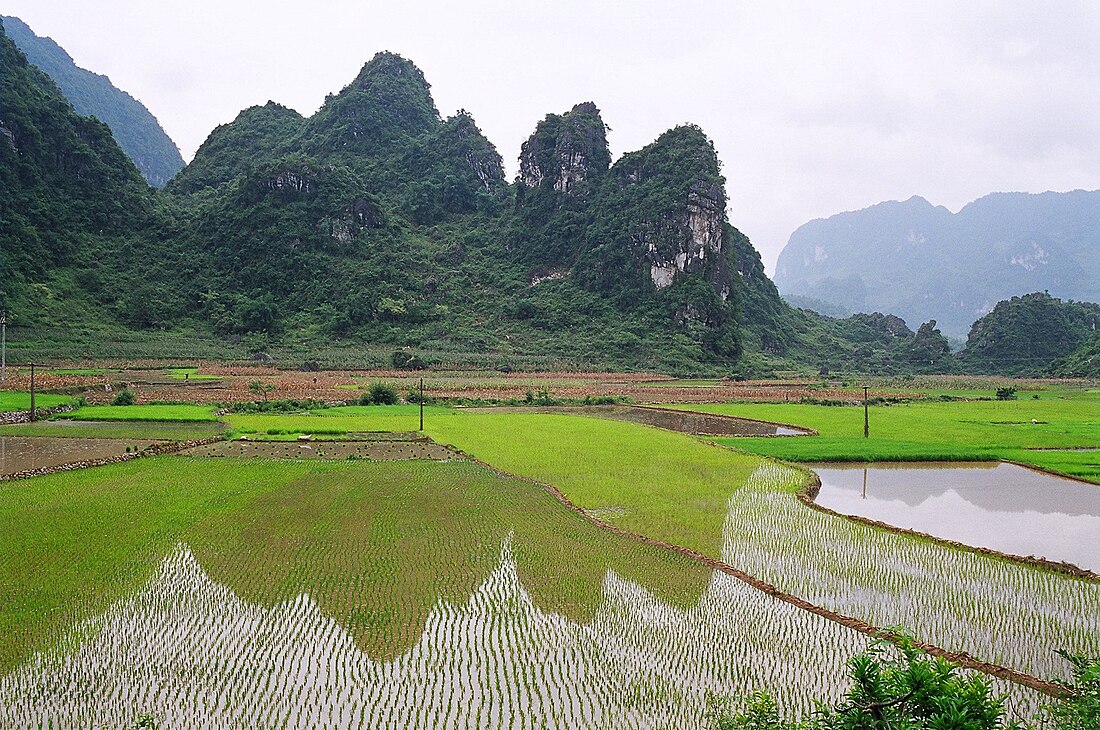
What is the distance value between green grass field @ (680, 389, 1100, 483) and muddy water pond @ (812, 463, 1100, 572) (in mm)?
802

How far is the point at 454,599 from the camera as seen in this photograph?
7906 millimetres

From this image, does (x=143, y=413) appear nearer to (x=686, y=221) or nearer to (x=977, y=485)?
(x=977, y=485)

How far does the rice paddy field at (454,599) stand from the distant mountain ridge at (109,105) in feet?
451

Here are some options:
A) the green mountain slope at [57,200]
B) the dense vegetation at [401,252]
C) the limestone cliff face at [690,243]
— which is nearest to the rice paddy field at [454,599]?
the dense vegetation at [401,252]

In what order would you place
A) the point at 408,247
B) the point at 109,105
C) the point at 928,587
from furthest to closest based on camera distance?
the point at 109,105
the point at 408,247
the point at 928,587

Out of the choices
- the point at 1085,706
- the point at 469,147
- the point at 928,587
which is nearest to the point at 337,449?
the point at 928,587

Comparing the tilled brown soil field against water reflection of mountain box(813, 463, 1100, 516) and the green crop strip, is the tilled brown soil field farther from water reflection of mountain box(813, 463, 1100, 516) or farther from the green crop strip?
water reflection of mountain box(813, 463, 1100, 516)

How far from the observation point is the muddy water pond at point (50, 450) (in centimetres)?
1600

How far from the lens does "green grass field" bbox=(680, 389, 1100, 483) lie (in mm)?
18938

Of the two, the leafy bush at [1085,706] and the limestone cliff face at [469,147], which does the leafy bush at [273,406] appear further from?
the limestone cliff face at [469,147]

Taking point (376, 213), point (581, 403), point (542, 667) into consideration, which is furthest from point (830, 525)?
point (376, 213)

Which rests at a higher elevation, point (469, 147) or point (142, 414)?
point (469, 147)

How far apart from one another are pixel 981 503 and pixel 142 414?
2662cm

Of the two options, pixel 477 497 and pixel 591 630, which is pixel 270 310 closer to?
pixel 477 497
